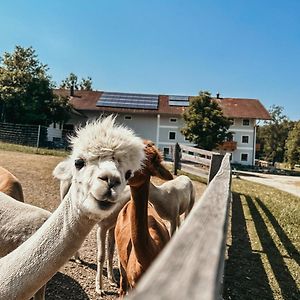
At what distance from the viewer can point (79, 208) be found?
2283 mm

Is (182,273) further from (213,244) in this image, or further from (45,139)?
(45,139)

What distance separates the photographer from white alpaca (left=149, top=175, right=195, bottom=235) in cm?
604

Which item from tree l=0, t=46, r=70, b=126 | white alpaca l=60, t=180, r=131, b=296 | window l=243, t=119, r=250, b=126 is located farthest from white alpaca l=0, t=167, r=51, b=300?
window l=243, t=119, r=250, b=126

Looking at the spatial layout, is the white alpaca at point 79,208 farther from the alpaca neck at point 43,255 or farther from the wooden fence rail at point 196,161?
the wooden fence rail at point 196,161

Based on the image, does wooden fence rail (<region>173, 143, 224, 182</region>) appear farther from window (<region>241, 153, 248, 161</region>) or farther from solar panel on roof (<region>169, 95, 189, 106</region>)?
solar panel on roof (<region>169, 95, 189, 106</region>)

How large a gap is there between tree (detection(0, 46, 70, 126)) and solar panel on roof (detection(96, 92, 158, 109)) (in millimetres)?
8125

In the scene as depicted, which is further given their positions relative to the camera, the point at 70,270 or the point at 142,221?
the point at 70,270

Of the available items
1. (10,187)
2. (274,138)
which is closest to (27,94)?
(10,187)

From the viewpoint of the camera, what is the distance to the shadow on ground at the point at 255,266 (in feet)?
14.6

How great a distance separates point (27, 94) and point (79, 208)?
31946mm

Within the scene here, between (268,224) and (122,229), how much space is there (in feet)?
16.7

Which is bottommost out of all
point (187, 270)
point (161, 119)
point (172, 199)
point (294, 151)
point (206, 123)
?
point (172, 199)

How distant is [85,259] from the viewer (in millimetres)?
5559

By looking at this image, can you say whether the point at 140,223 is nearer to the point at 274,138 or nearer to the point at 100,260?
the point at 100,260
